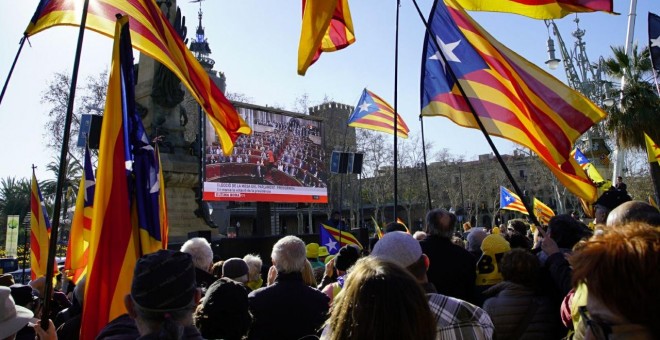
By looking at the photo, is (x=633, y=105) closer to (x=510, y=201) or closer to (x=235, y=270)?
(x=510, y=201)

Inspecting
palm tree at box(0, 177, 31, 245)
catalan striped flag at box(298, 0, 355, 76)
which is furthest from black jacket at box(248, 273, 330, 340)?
palm tree at box(0, 177, 31, 245)

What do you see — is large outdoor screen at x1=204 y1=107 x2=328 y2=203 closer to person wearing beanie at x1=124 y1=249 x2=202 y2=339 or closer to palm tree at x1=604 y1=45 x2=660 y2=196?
palm tree at x1=604 y1=45 x2=660 y2=196

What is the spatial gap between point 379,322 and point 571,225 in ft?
9.56

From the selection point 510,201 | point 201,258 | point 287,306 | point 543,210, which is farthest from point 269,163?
point 287,306

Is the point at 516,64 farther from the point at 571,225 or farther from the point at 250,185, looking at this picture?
the point at 250,185

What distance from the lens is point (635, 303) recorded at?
1.45m

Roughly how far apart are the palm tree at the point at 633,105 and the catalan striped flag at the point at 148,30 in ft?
50.9

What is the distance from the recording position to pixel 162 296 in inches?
83.7

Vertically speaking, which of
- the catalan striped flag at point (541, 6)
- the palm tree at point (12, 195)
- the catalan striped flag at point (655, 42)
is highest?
the catalan striped flag at point (655, 42)

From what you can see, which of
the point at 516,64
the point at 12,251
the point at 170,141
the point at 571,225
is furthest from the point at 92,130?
the point at 571,225

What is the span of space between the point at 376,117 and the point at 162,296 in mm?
11838

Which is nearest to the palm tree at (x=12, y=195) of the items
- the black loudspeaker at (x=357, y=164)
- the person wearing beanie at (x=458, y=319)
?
the black loudspeaker at (x=357, y=164)

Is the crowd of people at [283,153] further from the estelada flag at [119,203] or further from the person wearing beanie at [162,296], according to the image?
the person wearing beanie at [162,296]

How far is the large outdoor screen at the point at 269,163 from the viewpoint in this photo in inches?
1058
